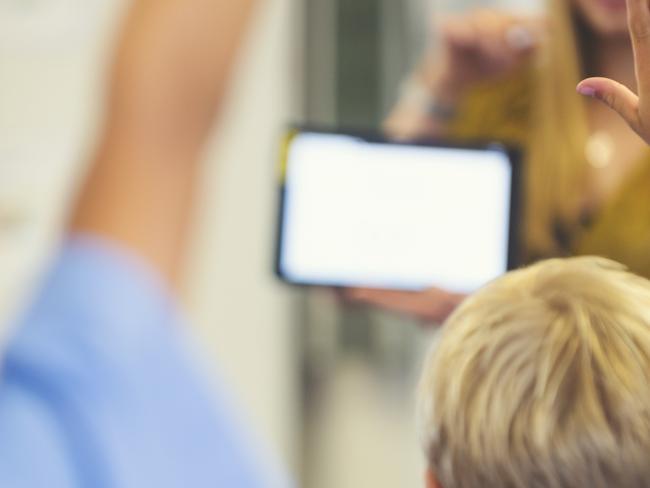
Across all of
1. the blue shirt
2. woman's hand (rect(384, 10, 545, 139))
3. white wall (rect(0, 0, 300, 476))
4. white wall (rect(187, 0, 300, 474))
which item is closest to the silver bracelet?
woman's hand (rect(384, 10, 545, 139))

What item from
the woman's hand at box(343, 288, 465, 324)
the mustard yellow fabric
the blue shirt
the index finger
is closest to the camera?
the index finger

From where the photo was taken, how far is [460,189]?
0.85 m

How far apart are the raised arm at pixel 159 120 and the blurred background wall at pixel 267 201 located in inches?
42.5

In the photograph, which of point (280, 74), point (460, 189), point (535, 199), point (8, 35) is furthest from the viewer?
point (280, 74)

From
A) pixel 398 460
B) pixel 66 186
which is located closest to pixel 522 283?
pixel 66 186

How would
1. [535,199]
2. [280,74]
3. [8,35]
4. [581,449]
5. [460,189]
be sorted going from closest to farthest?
[581,449]
[460,189]
[535,199]
[8,35]
[280,74]

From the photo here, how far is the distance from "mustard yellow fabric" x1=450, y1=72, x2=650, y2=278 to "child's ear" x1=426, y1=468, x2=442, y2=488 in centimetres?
11

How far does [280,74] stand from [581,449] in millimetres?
1447

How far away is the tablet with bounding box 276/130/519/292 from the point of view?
839mm

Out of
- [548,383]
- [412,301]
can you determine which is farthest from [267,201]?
[548,383]

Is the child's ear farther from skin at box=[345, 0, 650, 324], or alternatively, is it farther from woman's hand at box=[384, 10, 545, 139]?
woman's hand at box=[384, 10, 545, 139]

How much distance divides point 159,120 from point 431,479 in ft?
0.68

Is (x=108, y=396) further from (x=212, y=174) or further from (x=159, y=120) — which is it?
(x=212, y=174)

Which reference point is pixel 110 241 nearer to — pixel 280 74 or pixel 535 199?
pixel 535 199
